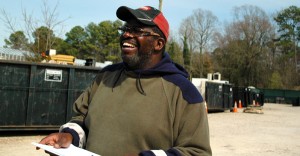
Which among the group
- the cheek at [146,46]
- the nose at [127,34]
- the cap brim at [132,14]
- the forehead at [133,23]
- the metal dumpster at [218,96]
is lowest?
the metal dumpster at [218,96]

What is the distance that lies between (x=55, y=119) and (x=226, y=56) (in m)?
50.5

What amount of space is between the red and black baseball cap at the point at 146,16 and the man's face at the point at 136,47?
46mm

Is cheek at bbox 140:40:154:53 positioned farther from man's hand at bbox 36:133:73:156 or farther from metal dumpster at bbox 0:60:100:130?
metal dumpster at bbox 0:60:100:130

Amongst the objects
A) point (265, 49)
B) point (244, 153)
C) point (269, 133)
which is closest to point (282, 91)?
point (265, 49)

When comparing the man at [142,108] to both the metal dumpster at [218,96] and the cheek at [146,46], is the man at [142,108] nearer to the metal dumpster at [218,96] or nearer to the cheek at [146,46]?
the cheek at [146,46]

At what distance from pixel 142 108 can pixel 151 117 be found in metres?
0.07

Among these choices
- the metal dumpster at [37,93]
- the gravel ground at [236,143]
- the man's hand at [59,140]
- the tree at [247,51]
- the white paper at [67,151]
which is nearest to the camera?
the white paper at [67,151]

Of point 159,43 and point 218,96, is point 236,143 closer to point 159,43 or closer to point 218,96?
point 159,43

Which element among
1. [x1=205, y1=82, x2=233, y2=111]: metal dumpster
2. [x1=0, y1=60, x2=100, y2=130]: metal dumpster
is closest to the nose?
[x1=0, y1=60, x2=100, y2=130]: metal dumpster

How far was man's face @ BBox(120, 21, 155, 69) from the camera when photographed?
213cm

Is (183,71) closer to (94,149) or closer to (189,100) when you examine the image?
(189,100)

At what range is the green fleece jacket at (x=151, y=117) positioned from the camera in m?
1.92

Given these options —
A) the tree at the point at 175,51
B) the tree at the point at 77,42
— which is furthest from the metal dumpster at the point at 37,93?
the tree at the point at 77,42

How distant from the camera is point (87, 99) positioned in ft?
7.64
